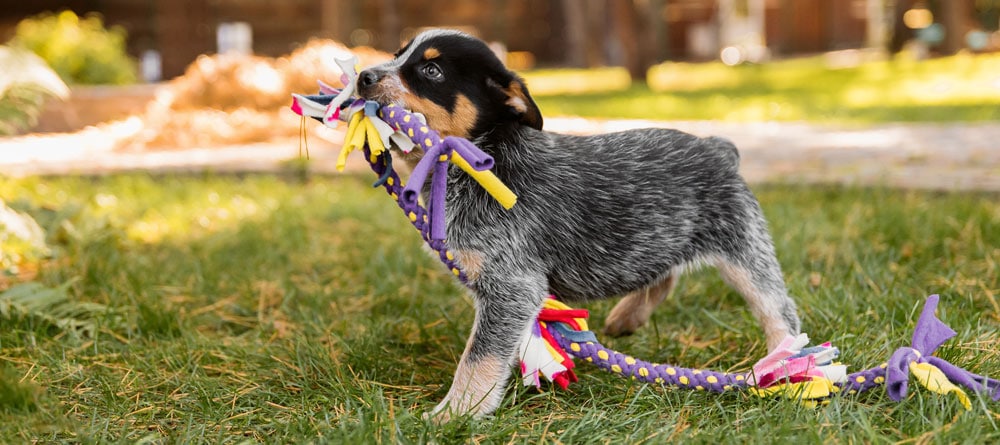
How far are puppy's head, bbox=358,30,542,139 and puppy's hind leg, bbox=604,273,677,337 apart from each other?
0.96 m

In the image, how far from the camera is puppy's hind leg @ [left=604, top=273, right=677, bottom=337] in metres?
3.37

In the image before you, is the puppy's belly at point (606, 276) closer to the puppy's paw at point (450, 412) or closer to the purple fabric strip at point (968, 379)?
the puppy's paw at point (450, 412)

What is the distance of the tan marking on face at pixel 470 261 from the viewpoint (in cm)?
271

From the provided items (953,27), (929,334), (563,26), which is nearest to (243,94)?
(929,334)

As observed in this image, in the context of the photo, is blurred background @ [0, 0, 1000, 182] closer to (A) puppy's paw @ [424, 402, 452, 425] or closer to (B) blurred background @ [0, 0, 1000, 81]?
(B) blurred background @ [0, 0, 1000, 81]

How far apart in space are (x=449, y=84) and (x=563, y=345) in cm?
88

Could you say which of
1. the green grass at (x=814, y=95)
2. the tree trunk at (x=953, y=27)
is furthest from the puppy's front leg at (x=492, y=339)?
the tree trunk at (x=953, y=27)

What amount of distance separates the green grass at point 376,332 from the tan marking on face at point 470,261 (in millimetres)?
404

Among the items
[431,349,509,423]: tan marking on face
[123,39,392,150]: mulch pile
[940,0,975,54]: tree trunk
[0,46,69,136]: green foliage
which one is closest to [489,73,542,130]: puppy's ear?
[431,349,509,423]: tan marking on face

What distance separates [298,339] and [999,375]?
226 cm

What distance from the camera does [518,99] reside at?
275 cm

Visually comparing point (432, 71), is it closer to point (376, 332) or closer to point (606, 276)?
point (606, 276)

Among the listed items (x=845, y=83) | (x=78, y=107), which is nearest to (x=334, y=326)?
(x=78, y=107)

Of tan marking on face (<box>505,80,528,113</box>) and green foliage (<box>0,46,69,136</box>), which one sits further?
green foliage (<box>0,46,69,136</box>)
